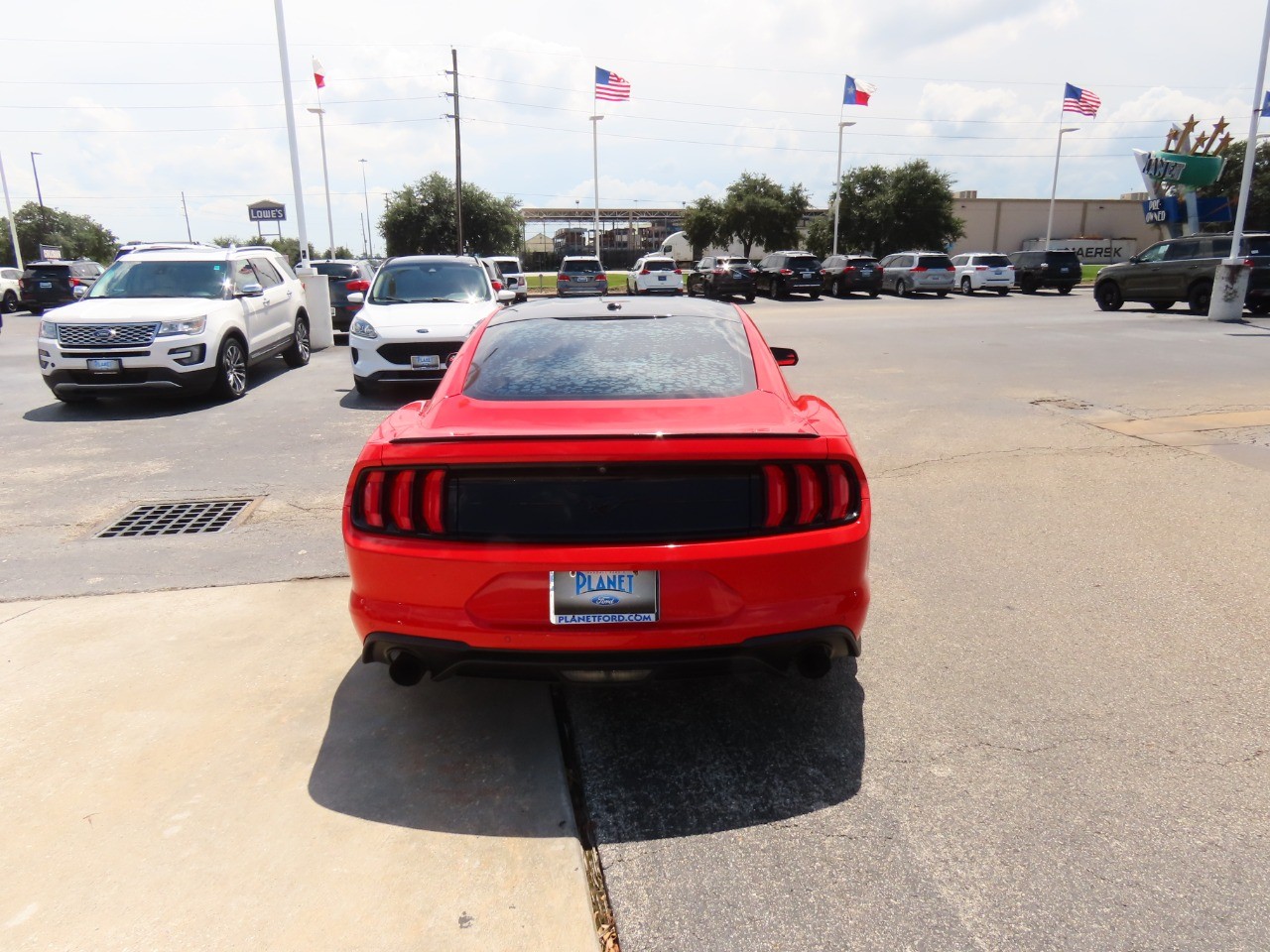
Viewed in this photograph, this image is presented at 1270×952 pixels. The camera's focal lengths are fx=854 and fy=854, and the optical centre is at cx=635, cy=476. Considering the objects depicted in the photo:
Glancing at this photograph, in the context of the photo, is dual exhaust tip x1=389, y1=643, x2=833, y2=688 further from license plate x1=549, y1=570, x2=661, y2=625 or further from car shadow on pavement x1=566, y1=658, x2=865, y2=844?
license plate x1=549, y1=570, x2=661, y2=625

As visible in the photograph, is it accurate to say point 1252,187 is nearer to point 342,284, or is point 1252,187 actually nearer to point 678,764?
point 342,284

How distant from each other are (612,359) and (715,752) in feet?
5.46

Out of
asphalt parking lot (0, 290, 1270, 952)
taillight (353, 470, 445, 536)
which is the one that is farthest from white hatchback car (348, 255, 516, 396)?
taillight (353, 470, 445, 536)

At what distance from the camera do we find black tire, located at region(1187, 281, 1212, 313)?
65.2 ft

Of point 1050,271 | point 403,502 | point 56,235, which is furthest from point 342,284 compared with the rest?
point 56,235

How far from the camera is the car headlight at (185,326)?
9.84 meters

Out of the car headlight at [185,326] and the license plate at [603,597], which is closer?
the license plate at [603,597]

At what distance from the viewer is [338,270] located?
20.7 m

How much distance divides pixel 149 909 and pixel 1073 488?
6.23m

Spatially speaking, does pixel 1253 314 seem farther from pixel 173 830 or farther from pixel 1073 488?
pixel 173 830

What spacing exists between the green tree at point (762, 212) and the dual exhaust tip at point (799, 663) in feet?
204

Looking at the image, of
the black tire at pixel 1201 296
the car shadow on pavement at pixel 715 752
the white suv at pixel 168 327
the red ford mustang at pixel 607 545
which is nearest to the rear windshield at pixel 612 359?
the red ford mustang at pixel 607 545

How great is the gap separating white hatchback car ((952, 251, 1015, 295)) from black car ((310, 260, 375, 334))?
2213 centimetres

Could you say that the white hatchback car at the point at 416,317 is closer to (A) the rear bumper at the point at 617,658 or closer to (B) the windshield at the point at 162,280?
(B) the windshield at the point at 162,280
